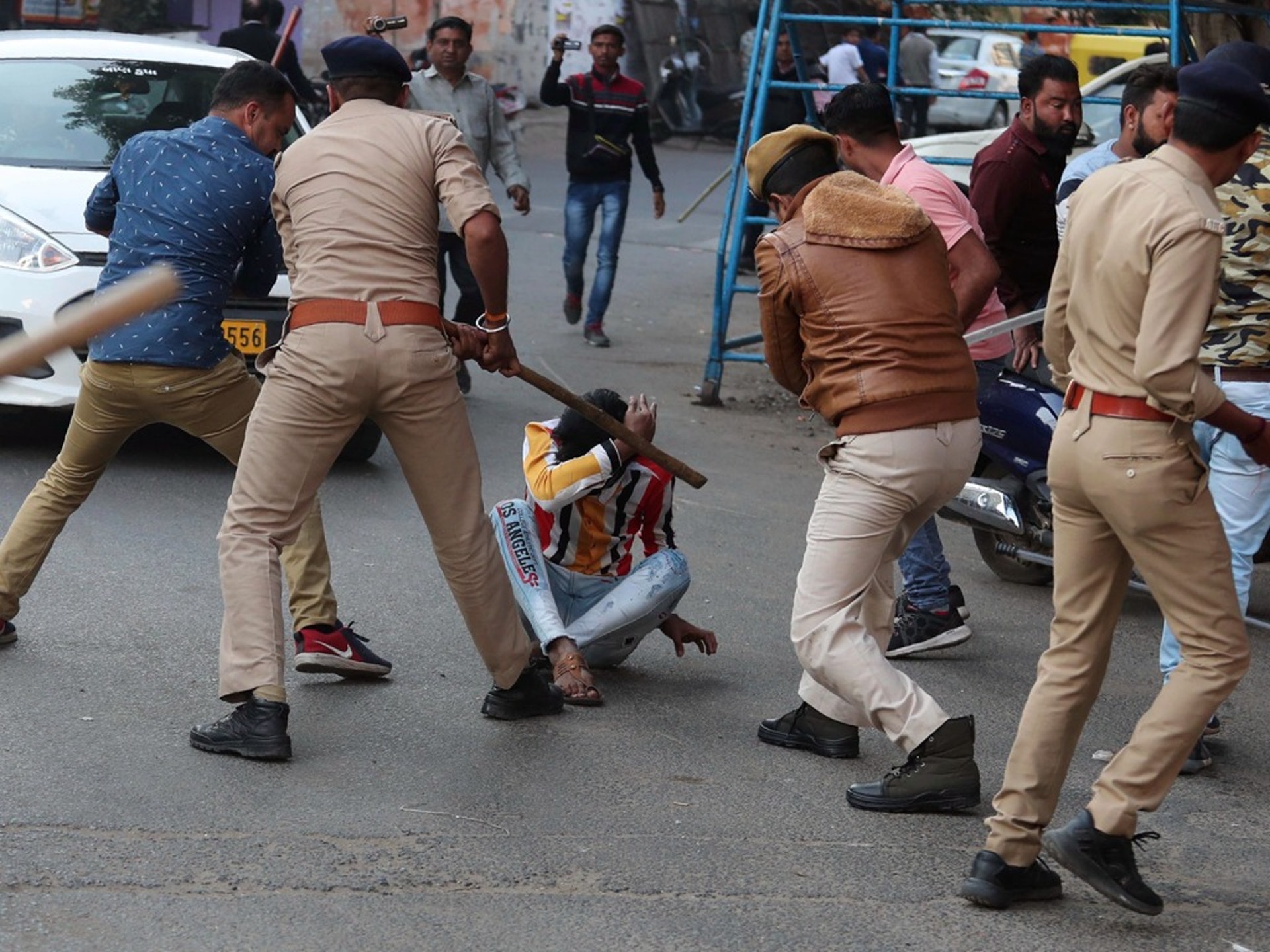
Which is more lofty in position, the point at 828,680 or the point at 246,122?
the point at 246,122

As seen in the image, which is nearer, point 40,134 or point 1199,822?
point 1199,822

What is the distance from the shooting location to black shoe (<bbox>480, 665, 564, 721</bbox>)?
16.8ft

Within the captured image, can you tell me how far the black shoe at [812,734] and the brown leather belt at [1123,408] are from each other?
4.61 ft

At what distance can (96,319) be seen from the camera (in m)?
2.37

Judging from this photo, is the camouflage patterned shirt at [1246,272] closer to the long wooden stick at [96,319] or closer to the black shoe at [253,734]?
the black shoe at [253,734]

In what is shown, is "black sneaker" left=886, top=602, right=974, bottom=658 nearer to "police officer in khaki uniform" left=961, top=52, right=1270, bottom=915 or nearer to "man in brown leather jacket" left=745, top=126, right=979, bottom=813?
"man in brown leather jacket" left=745, top=126, right=979, bottom=813

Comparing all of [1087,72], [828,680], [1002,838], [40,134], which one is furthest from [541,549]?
[1087,72]

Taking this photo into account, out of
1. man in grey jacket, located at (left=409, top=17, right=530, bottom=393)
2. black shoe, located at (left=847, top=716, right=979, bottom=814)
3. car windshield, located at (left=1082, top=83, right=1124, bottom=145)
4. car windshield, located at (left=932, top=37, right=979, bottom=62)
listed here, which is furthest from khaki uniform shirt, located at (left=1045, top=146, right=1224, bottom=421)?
car windshield, located at (left=932, top=37, right=979, bottom=62)

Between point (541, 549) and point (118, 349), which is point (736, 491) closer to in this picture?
point (541, 549)

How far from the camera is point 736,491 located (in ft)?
27.2

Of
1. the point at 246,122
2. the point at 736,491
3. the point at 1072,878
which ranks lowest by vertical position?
the point at 736,491

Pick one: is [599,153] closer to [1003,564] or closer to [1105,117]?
[1003,564]

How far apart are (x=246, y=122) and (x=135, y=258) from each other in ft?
1.71

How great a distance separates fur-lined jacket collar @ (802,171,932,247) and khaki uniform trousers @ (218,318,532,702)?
106 cm
